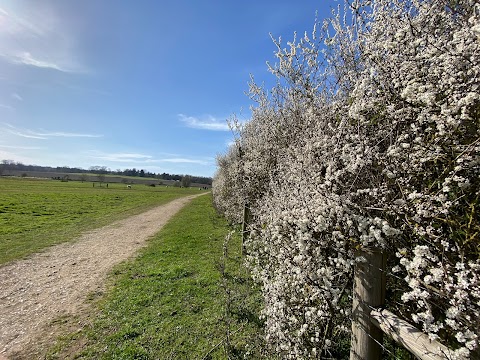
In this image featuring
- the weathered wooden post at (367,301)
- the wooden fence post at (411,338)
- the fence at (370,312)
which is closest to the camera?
the wooden fence post at (411,338)

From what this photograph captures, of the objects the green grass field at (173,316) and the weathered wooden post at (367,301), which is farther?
the green grass field at (173,316)

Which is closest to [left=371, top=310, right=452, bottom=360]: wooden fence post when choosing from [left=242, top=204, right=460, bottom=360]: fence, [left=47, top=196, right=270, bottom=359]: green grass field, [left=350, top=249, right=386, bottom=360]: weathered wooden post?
[left=242, top=204, right=460, bottom=360]: fence

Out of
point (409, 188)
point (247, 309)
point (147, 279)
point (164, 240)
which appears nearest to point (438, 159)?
point (409, 188)

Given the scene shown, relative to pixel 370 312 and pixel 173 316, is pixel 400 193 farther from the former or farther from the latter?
pixel 173 316

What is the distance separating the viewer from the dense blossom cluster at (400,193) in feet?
6.73

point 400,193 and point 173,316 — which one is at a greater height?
point 400,193

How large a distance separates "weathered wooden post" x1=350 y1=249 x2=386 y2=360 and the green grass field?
8.53ft

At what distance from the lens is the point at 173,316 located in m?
6.69

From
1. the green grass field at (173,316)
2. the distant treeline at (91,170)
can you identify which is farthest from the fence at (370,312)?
the distant treeline at (91,170)

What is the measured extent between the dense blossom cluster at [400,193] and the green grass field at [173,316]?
1725 mm

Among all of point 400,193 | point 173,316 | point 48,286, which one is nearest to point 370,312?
point 400,193

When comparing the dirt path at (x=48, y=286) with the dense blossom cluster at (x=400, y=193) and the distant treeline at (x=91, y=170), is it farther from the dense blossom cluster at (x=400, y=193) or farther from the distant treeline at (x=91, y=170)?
the distant treeline at (x=91, y=170)

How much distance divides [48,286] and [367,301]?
9.65 m

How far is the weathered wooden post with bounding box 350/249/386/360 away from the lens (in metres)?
2.74
